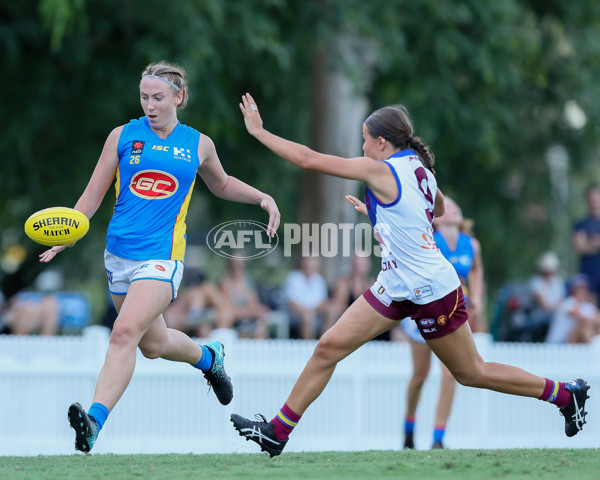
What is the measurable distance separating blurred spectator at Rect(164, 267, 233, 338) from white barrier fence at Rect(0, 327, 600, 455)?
130cm

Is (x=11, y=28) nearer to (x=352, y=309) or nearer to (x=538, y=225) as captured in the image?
(x=352, y=309)

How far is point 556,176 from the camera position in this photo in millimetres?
19406

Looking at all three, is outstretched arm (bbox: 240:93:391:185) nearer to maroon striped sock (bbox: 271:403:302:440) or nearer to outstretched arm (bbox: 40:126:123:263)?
outstretched arm (bbox: 40:126:123:263)

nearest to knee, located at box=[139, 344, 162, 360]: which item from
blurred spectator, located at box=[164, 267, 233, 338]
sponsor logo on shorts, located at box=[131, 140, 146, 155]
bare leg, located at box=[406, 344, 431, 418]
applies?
sponsor logo on shorts, located at box=[131, 140, 146, 155]

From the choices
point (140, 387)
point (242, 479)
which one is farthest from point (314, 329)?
point (242, 479)

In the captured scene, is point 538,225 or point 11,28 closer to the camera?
point 11,28

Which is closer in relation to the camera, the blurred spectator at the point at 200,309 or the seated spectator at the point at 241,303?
the blurred spectator at the point at 200,309

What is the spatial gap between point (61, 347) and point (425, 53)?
24.6 feet

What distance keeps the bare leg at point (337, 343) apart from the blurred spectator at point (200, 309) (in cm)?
576

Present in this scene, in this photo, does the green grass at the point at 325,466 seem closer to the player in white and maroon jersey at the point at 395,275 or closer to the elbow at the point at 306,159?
the player in white and maroon jersey at the point at 395,275

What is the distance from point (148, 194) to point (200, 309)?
Result: 6043mm

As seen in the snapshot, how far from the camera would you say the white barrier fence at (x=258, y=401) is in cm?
1077

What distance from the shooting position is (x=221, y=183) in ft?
23.0

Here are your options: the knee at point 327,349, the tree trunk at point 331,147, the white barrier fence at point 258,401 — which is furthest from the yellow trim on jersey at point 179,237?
the tree trunk at point 331,147
